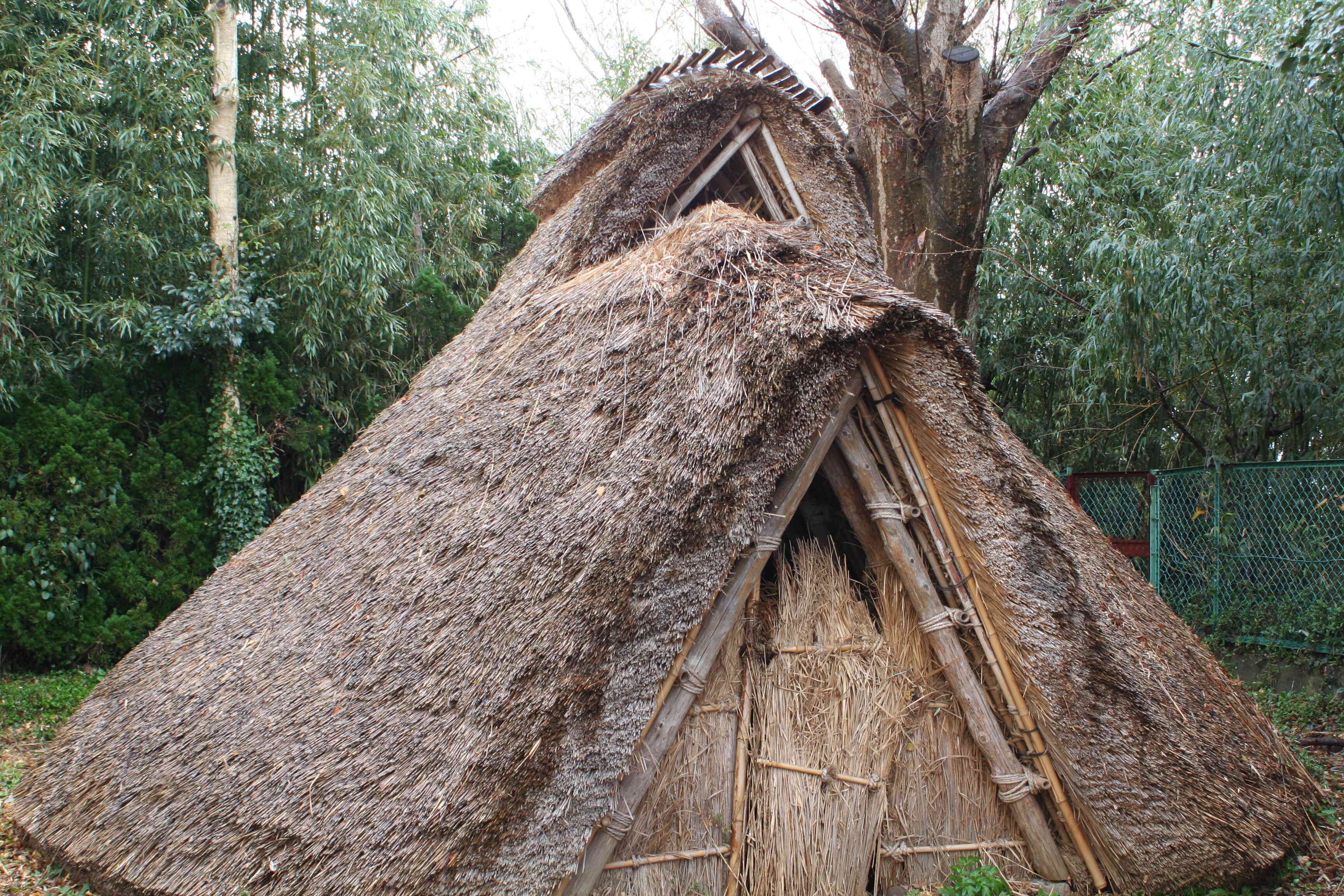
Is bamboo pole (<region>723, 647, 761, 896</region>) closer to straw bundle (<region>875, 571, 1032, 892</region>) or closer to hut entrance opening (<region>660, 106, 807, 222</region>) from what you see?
straw bundle (<region>875, 571, 1032, 892</region>)

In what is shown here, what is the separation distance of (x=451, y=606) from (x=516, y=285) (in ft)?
10.8

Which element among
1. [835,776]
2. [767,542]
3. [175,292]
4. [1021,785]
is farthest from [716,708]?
[175,292]

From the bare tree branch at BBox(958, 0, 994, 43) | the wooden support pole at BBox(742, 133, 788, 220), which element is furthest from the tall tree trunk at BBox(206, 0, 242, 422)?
the bare tree branch at BBox(958, 0, 994, 43)

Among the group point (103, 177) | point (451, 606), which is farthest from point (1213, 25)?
point (103, 177)

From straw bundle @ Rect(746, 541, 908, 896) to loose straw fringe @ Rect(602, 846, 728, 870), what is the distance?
0.52 feet

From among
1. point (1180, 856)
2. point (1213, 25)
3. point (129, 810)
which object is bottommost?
point (1180, 856)

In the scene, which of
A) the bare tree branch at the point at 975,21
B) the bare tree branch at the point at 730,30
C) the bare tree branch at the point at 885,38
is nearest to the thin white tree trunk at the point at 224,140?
the bare tree branch at the point at 730,30

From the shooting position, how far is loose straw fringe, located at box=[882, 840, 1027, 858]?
379cm

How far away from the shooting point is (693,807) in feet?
12.0

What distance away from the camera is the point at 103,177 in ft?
32.2

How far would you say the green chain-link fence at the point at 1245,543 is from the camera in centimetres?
667

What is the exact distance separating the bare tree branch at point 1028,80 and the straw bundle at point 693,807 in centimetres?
505

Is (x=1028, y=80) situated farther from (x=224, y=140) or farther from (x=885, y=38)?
(x=224, y=140)

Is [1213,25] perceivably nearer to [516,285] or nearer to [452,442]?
[516,285]
